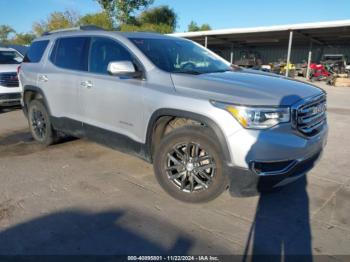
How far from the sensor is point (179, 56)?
4.27 m

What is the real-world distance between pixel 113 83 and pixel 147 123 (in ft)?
2.46

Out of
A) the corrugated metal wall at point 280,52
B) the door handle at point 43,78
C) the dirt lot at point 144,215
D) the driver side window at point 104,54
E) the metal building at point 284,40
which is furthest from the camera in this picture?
the corrugated metal wall at point 280,52

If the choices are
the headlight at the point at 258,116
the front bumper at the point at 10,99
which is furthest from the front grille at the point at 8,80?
the headlight at the point at 258,116

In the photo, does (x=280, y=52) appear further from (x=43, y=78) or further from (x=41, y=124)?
(x=43, y=78)

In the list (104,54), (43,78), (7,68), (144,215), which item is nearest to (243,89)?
(144,215)

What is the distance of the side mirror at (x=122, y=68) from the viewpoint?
3.65 m

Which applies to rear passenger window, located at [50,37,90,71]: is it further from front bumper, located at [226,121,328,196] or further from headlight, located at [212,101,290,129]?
front bumper, located at [226,121,328,196]

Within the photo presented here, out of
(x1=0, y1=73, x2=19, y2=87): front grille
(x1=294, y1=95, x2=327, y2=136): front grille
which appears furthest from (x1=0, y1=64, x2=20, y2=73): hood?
(x1=294, y1=95, x2=327, y2=136): front grille

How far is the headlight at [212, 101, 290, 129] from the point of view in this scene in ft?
9.80

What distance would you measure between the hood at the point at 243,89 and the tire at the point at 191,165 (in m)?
0.40

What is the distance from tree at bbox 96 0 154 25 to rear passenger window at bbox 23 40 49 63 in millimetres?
33603

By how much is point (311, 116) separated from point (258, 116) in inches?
30.4

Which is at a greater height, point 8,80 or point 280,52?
point 8,80

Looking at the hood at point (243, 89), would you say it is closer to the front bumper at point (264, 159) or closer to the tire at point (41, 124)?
the front bumper at point (264, 159)
